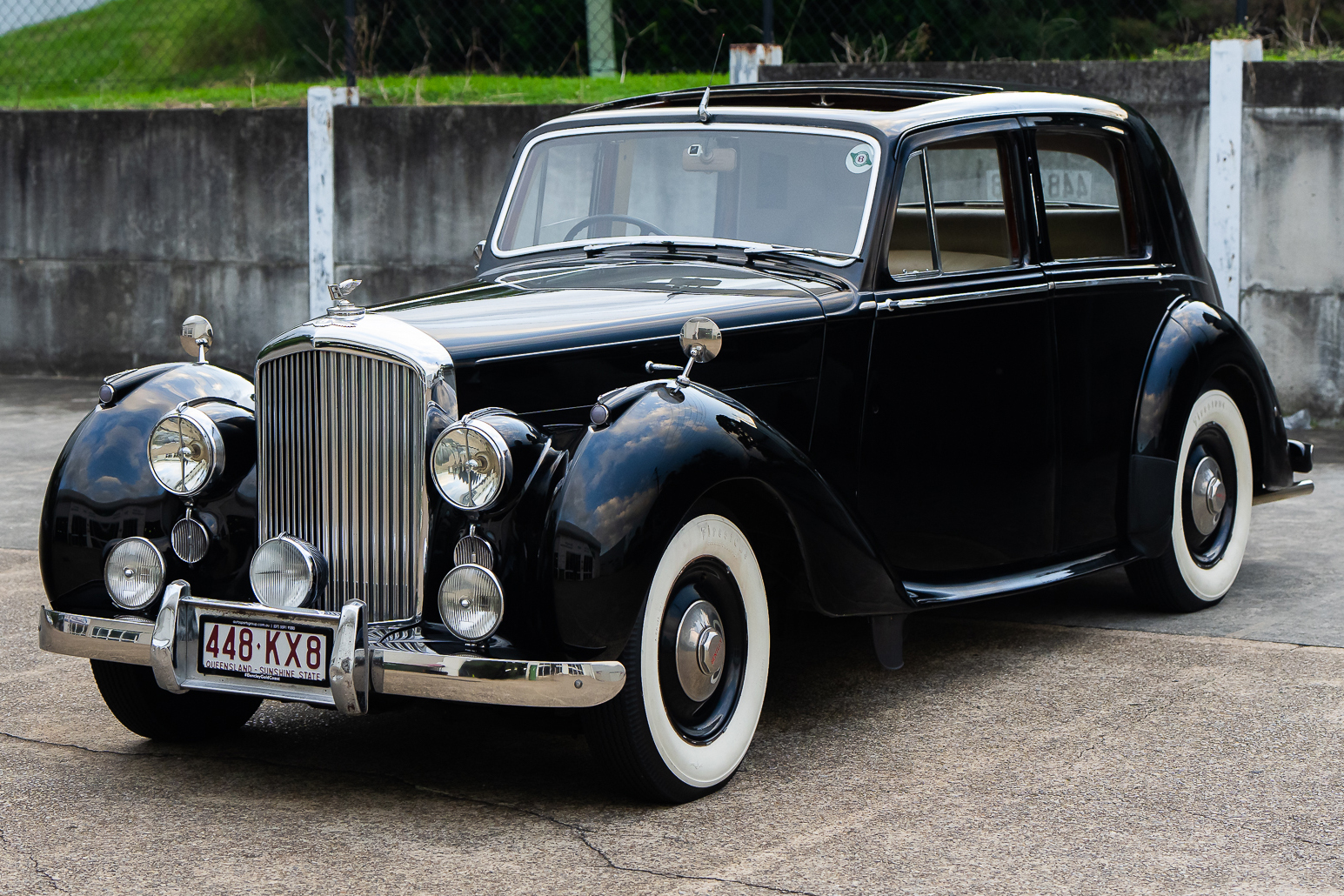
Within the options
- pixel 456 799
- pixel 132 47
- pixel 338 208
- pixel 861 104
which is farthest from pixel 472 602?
pixel 132 47

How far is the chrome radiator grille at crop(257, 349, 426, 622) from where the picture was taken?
11.7ft

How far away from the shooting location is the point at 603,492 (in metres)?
3.39

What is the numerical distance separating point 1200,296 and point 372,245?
20.3ft

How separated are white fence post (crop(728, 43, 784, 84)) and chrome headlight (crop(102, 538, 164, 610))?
266 inches

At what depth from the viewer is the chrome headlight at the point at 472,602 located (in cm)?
334

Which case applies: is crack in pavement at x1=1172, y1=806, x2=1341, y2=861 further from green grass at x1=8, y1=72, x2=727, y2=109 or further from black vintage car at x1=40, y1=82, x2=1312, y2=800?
green grass at x1=8, y1=72, x2=727, y2=109

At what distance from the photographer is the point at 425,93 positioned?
1103cm

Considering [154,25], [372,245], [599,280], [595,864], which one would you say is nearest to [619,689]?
[595,864]

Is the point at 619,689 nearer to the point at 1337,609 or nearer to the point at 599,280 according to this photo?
the point at 599,280

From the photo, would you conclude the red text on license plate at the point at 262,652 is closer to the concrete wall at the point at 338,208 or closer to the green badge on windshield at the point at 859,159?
the green badge on windshield at the point at 859,159

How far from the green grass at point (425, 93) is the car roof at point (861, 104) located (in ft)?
17.9

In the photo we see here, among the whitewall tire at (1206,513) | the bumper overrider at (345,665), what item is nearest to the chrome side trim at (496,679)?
the bumper overrider at (345,665)

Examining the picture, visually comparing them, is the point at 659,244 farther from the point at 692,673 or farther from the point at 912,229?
the point at 692,673

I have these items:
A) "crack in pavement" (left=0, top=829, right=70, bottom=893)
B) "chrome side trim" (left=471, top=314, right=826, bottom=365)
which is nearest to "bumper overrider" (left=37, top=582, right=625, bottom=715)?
"crack in pavement" (left=0, top=829, right=70, bottom=893)
